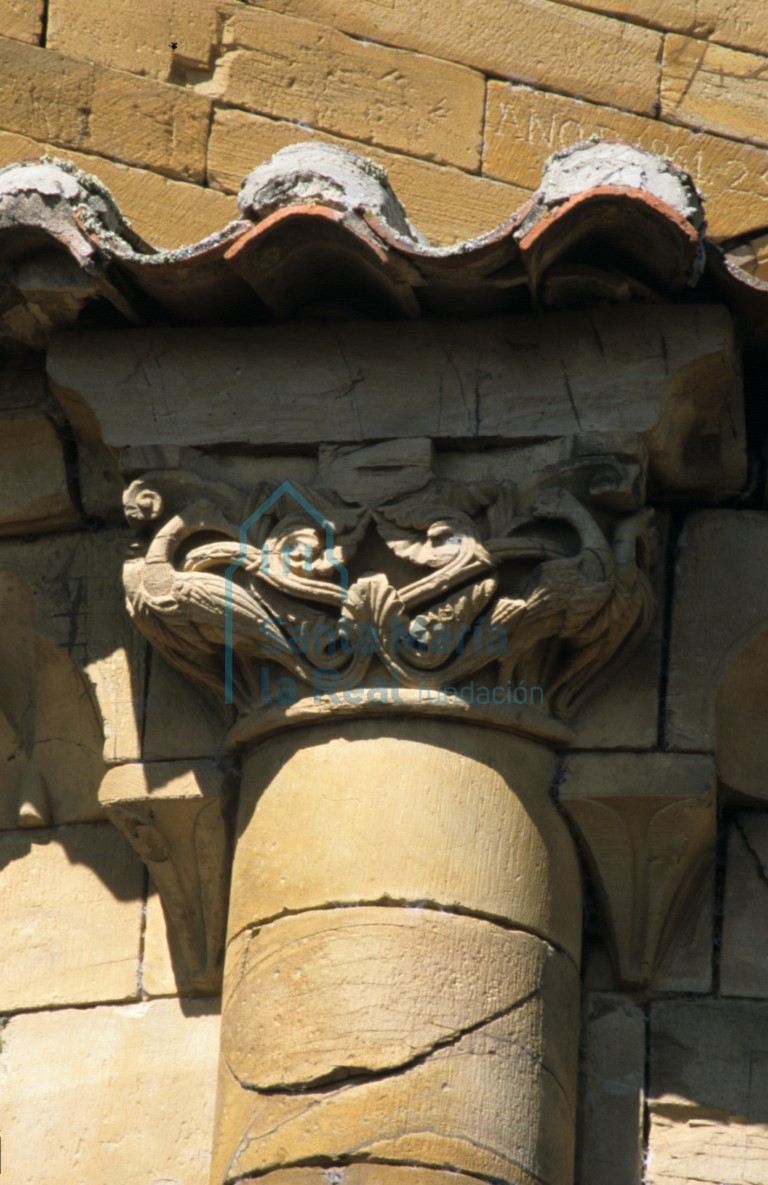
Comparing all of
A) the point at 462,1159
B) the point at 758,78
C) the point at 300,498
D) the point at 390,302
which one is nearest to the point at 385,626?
the point at 300,498

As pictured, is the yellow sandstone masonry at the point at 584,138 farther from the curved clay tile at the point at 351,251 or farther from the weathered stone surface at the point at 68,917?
the weathered stone surface at the point at 68,917

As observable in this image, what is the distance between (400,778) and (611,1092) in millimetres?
855

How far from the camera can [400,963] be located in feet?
15.6

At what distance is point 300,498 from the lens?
5.18 metres

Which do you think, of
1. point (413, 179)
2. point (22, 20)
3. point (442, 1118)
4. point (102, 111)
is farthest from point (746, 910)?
point (22, 20)

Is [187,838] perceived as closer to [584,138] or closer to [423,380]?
[423,380]

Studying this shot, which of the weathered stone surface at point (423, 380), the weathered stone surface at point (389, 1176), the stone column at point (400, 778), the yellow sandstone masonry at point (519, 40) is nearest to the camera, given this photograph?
the weathered stone surface at point (389, 1176)

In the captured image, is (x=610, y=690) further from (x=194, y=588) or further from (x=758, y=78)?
(x=758, y=78)

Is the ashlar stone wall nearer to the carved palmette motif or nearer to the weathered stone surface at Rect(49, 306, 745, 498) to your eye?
the weathered stone surface at Rect(49, 306, 745, 498)

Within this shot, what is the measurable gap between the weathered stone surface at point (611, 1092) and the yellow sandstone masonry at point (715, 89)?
2545 millimetres

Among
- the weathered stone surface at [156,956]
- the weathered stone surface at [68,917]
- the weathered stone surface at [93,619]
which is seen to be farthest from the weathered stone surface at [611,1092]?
the weathered stone surface at [93,619]

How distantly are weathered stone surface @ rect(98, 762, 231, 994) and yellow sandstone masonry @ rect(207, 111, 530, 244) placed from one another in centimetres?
175

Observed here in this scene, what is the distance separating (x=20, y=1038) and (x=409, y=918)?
1.12m

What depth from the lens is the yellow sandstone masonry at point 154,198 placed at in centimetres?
607
